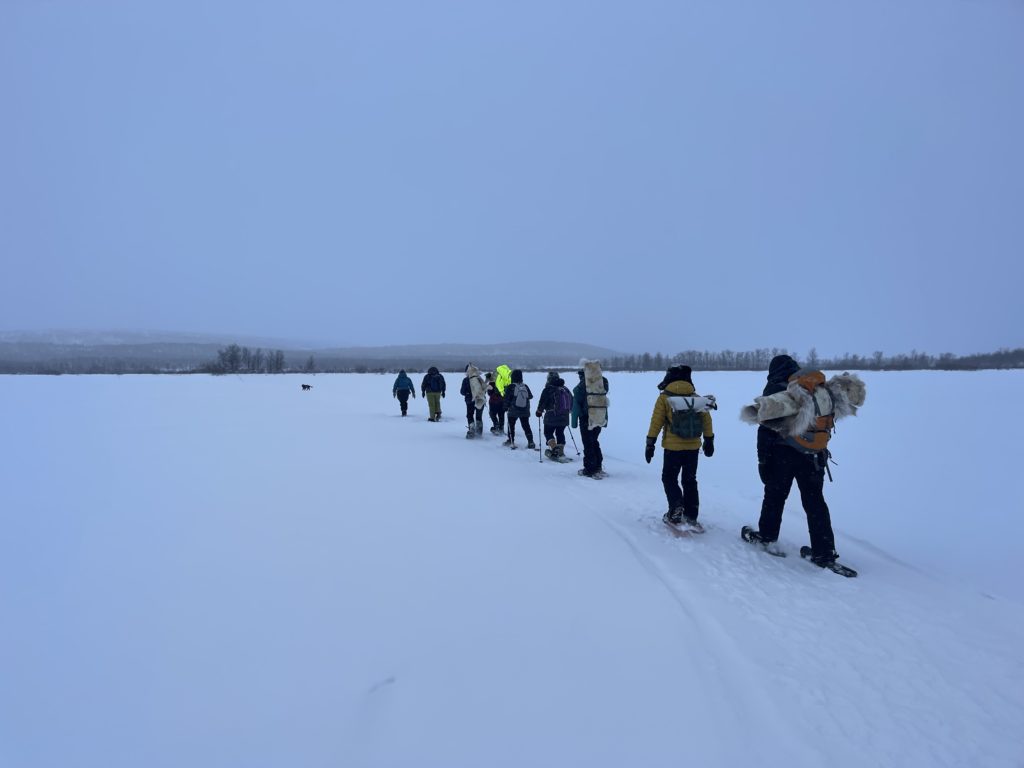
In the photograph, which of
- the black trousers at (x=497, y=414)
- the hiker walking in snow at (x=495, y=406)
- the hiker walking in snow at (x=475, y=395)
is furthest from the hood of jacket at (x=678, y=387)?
the black trousers at (x=497, y=414)

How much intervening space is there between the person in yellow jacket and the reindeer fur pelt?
1.81ft

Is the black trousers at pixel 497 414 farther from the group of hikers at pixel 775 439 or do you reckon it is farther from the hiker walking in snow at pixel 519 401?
the group of hikers at pixel 775 439

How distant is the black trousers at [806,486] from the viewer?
15.8 ft

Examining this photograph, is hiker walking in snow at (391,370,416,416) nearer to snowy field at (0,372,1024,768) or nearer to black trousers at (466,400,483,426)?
black trousers at (466,400,483,426)

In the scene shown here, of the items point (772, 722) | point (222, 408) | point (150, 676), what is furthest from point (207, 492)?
point (222, 408)

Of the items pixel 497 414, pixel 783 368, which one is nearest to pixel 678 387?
pixel 783 368

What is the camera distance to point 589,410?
8.56 m

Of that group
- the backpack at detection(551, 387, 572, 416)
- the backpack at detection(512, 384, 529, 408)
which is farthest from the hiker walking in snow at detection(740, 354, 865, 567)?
the backpack at detection(512, 384, 529, 408)

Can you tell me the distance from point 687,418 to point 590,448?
125 inches

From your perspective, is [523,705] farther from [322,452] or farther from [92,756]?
[322,452]

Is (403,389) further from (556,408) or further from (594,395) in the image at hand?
Answer: (594,395)

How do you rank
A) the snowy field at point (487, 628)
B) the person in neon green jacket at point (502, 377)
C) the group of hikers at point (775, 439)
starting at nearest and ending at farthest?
the snowy field at point (487, 628) < the group of hikers at point (775, 439) < the person in neon green jacket at point (502, 377)

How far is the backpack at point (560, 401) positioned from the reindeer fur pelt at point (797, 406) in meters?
4.84

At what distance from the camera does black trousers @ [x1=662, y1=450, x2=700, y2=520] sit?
563cm
